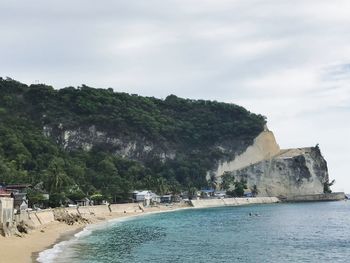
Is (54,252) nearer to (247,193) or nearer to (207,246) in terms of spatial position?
(207,246)

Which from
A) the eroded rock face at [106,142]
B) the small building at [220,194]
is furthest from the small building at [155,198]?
the eroded rock face at [106,142]

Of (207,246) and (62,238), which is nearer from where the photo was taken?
(207,246)

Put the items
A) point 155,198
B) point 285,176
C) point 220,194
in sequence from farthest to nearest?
1. point 285,176
2. point 220,194
3. point 155,198

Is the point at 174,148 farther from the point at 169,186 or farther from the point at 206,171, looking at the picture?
the point at 169,186

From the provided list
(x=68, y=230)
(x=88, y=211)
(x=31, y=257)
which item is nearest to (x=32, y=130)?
(x=88, y=211)

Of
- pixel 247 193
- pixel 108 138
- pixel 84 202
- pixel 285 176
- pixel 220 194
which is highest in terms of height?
pixel 108 138

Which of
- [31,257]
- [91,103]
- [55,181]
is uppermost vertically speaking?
[91,103]

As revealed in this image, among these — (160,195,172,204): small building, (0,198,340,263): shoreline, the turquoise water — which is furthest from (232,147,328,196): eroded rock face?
the turquoise water

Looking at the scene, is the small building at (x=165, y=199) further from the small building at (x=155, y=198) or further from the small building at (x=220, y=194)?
the small building at (x=220, y=194)

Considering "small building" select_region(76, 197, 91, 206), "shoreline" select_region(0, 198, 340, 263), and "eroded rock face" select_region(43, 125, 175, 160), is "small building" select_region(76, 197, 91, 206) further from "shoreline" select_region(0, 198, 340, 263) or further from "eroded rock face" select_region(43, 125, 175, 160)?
"eroded rock face" select_region(43, 125, 175, 160)

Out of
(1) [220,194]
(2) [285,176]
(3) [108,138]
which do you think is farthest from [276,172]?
(3) [108,138]

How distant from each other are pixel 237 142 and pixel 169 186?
145ft

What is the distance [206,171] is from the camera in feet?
624

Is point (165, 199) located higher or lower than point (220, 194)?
lower
